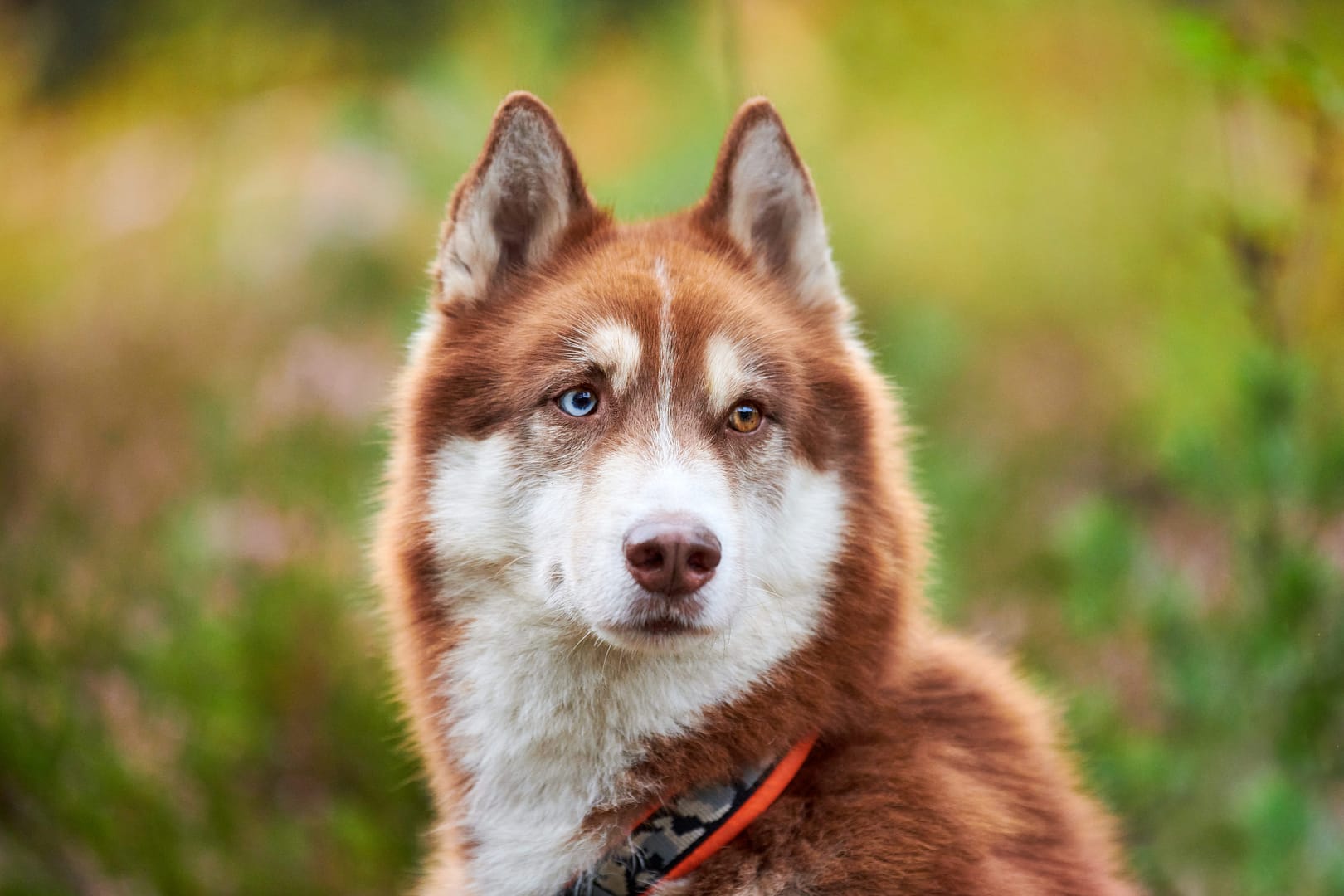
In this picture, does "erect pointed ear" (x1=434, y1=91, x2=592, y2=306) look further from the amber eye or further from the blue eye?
the amber eye

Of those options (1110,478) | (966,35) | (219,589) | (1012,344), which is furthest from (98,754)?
(966,35)

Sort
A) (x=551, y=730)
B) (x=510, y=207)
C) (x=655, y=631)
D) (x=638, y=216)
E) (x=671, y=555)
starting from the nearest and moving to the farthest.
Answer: (x=671, y=555), (x=655, y=631), (x=551, y=730), (x=510, y=207), (x=638, y=216)

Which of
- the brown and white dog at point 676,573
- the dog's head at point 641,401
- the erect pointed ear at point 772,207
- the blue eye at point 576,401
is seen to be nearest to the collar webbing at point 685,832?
the brown and white dog at point 676,573

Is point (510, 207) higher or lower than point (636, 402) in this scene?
higher

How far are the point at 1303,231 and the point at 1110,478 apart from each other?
3.02m

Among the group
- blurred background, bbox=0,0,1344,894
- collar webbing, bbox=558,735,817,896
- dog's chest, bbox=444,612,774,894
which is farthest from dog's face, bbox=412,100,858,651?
blurred background, bbox=0,0,1344,894

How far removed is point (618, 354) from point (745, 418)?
360mm

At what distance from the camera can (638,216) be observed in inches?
163

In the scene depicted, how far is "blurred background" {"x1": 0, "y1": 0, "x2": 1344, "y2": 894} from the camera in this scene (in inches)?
177

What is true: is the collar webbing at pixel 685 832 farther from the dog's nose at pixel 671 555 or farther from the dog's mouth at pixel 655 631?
the dog's nose at pixel 671 555

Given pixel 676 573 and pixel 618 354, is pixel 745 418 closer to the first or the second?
pixel 618 354

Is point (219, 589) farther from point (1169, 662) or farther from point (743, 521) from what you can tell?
point (1169, 662)

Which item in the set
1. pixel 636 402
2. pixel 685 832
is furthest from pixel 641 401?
pixel 685 832

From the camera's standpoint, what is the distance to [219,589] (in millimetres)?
5316
